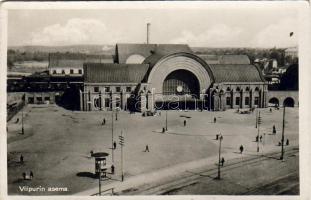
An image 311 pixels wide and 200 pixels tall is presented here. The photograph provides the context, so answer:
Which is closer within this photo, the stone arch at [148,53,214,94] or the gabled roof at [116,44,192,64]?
the gabled roof at [116,44,192,64]

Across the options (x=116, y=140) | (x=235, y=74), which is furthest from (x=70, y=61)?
(x=235, y=74)

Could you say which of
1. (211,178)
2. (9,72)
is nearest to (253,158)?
(211,178)

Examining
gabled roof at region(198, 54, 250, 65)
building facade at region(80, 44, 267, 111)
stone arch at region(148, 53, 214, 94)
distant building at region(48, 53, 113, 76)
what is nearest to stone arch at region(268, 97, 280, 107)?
building facade at region(80, 44, 267, 111)

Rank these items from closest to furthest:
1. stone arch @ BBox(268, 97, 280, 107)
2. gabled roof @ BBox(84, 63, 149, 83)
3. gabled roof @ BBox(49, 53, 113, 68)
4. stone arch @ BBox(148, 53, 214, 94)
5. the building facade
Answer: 1. gabled roof @ BBox(49, 53, 113, 68)
2. stone arch @ BBox(268, 97, 280, 107)
3. the building facade
4. gabled roof @ BBox(84, 63, 149, 83)
5. stone arch @ BBox(148, 53, 214, 94)

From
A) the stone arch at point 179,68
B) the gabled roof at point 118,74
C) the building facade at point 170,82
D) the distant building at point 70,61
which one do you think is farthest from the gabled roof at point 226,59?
the distant building at point 70,61

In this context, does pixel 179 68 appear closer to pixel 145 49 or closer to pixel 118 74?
pixel 118 74

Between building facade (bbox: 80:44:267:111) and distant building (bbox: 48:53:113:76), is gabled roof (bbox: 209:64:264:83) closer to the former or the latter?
building facade (bbox: 80:44:267:111)

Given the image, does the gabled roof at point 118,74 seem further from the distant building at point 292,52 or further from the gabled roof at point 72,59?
the distant building at point 292,52
